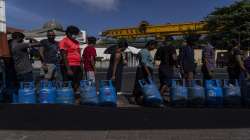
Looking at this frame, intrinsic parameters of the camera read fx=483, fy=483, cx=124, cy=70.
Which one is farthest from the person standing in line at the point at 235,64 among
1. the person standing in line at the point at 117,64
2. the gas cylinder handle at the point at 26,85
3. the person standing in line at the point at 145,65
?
the gas cylinder handle at the point at 26,85

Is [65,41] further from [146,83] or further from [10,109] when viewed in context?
[10,109]

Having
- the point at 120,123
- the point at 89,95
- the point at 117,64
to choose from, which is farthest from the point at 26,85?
the point at 120,123

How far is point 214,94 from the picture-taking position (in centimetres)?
912

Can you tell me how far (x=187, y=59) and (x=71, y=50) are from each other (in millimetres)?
2761

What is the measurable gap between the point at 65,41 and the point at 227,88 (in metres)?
3.53

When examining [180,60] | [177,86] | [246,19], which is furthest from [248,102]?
[246,19]

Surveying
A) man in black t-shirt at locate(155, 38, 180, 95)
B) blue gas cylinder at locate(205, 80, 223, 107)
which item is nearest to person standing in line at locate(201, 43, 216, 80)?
man in black t-shirt at locate(155, 38, 180, 95)

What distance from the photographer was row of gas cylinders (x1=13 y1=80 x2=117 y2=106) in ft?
29.1

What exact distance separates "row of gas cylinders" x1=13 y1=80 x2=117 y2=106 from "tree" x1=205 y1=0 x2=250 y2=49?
3806cm

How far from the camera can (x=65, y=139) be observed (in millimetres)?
7242

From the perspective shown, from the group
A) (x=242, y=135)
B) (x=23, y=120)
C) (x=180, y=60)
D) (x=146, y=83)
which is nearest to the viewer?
(x=242, y=135)

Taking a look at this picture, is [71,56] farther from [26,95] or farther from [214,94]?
[214,94]

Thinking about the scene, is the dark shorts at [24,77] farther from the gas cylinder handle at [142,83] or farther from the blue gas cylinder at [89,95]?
the gas cylinder handle at [142,83]

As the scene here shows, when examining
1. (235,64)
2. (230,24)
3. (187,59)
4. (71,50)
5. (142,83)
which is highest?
(230,24)
